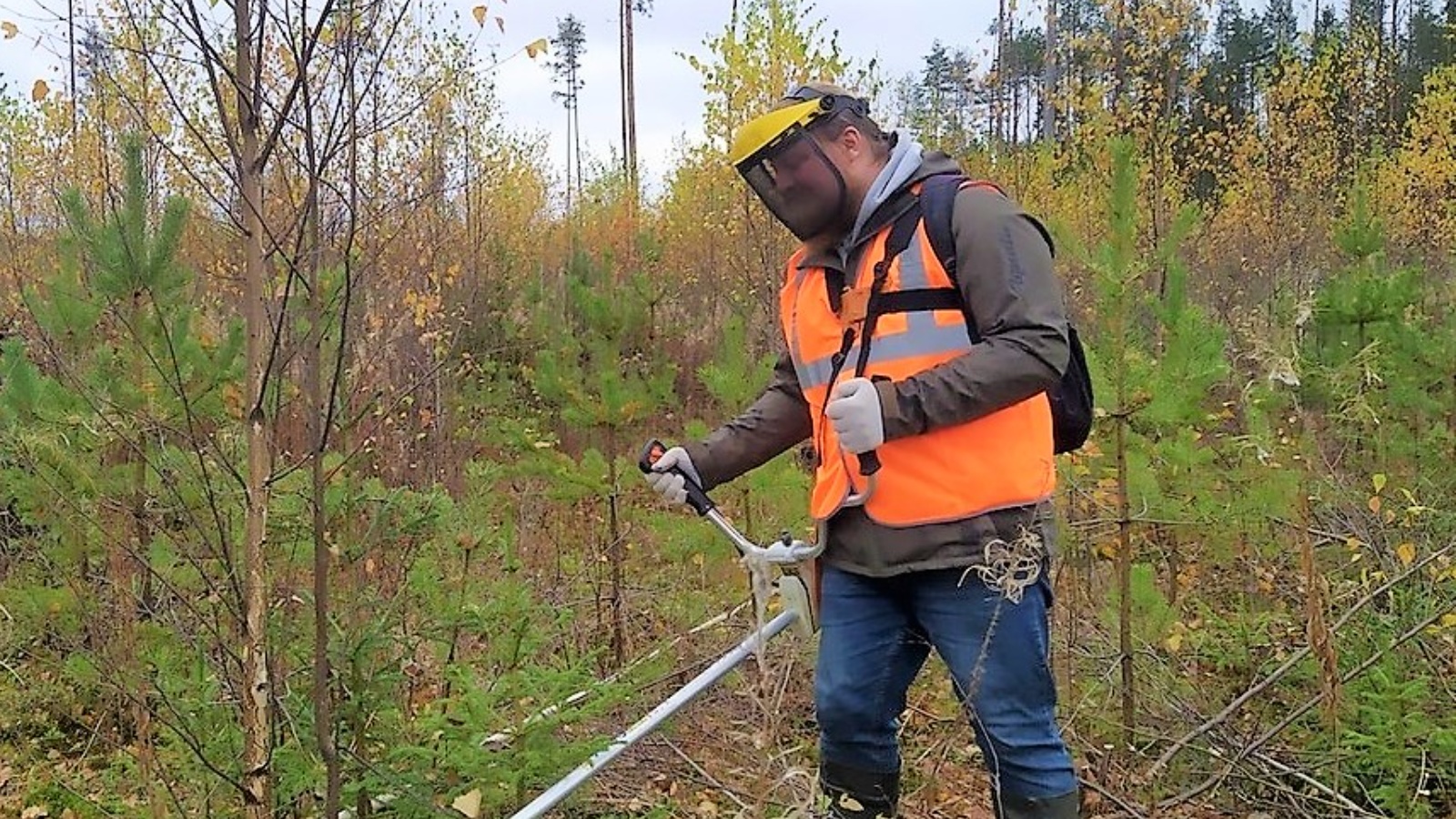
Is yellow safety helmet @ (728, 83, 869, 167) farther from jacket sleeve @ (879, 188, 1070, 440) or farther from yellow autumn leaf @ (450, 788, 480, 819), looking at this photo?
yellow autumn leaf @ (450, 788, 480, 819)

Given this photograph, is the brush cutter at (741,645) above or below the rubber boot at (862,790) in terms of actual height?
above

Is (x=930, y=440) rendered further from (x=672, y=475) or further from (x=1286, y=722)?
(x=1286, y=722)

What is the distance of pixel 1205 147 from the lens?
14.2 meters

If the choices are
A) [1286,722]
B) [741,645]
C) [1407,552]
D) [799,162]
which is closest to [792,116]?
[799,162]

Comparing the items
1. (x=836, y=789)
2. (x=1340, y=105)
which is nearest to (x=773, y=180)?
(x=836, y=789)

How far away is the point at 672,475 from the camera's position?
9.45 feet

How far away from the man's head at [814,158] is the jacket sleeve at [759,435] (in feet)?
1.68

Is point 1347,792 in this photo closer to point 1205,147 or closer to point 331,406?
point 331,406

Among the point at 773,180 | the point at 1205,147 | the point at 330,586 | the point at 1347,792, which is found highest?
the point at 1205,147

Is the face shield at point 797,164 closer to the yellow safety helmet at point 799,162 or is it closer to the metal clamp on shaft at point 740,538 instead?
A: the yellow safety helmet at point 799,162

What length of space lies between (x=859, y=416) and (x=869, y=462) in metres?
0.19

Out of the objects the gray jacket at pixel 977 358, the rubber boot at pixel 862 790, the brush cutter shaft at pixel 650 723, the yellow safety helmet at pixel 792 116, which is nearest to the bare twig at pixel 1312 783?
the rubber boot at pixel 862 790

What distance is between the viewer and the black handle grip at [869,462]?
8.38 ft

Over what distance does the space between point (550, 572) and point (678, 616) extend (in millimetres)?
837
